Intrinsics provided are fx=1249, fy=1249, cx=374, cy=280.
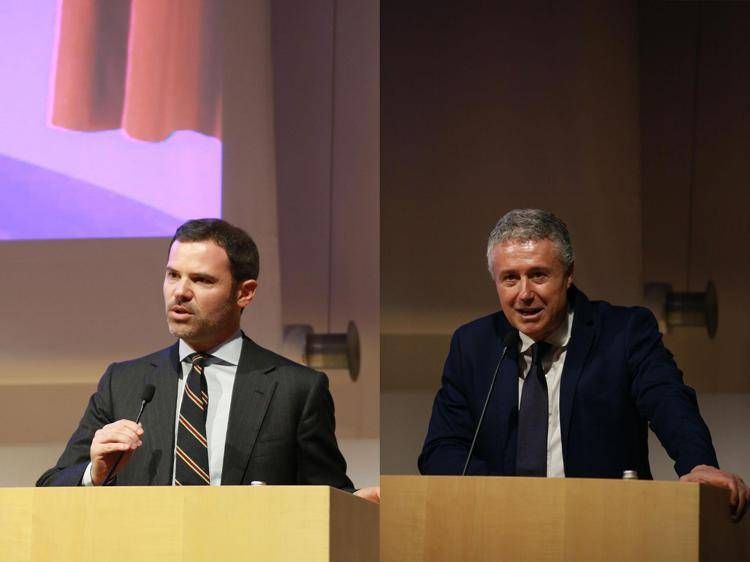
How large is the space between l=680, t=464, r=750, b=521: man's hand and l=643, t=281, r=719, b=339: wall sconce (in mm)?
1362

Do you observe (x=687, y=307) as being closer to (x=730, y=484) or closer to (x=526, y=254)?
(x=526, y=254)

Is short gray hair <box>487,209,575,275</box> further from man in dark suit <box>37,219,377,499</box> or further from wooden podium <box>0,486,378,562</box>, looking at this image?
wooden podium <box>0,486,378,562</box>

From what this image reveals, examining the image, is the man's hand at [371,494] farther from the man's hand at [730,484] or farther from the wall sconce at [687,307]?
the wall sconce at [687,307]

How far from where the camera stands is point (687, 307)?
12.4 feet

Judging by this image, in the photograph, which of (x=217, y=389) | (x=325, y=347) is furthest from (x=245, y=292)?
(x=325, y=347)

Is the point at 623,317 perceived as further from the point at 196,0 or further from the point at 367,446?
the point at 196,0

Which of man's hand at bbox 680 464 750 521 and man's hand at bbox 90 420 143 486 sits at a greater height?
man's hand at bbox 90 420 143 486

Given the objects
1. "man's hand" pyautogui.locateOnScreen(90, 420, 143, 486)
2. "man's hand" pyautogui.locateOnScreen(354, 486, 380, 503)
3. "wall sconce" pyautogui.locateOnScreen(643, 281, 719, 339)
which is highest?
"wall sconce" pyautogui.locateOnScreen(643, 281, 719, 339)

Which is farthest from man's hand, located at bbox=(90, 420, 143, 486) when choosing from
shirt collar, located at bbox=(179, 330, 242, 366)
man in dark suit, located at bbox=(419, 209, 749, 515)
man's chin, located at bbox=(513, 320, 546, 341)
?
man's chin, located at bbox=(513, 320, 546, 341)

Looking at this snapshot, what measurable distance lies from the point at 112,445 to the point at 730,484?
1176mm

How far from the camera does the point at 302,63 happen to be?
4051 mm

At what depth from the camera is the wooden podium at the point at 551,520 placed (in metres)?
2.20

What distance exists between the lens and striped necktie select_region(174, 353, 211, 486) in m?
2.73

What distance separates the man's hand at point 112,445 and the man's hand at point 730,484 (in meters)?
1.04
